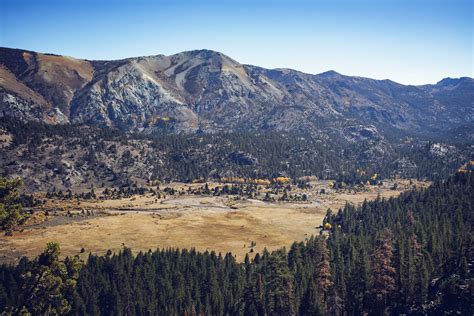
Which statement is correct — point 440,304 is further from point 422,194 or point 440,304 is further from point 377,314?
point 422,194

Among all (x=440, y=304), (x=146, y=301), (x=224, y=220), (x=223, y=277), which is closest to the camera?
(x=440, y=304)

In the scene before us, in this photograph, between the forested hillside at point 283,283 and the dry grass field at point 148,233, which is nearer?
the forested hillside at point 283,283

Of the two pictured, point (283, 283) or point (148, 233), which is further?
point (148, 233)

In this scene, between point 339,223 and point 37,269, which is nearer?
point 37,269

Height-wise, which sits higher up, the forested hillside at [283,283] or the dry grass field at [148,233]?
the forested hillside at [283,283]

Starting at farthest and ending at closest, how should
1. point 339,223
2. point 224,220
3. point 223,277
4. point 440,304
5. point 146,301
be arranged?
point 224,220, point 339,223, point 223,277, point 146,301, point 440,304

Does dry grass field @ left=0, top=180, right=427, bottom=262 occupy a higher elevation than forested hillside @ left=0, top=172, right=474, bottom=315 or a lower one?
lower

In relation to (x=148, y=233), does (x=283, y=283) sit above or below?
above

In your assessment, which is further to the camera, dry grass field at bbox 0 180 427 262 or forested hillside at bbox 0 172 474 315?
dry grass field at bbox 0 180 427 262

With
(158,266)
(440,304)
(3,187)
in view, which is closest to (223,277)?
(158,266)

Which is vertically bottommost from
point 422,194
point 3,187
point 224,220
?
point 224,220

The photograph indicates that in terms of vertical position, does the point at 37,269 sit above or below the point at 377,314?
above
